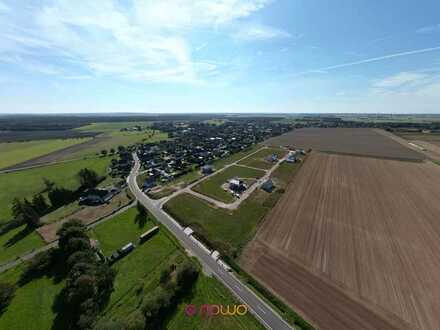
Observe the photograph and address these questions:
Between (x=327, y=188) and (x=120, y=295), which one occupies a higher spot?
(x=327, y=188)

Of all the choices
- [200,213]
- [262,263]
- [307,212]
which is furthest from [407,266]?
[200,213]

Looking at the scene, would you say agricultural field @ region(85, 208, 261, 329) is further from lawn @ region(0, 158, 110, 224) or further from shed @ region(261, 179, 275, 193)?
lawn @ region(0, 158, 110, 224)

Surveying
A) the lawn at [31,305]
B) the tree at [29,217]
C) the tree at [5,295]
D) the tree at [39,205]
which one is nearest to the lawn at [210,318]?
the lawn at [31,305]

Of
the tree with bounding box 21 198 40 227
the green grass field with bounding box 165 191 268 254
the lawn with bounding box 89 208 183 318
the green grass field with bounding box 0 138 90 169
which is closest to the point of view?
the lawn with bounding box 89 208 183 318

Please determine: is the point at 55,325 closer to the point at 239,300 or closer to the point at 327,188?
the point at 239,300

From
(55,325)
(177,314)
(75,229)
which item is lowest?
(55,325)

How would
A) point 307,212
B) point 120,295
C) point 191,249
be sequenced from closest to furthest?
1. point 120,295
2. point 191,249
3. point 307,212

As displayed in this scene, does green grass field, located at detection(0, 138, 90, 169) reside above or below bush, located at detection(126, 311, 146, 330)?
below

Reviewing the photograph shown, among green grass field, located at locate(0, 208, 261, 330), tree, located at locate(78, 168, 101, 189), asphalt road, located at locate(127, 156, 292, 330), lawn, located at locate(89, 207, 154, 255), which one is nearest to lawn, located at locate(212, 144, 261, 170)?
asphalt road, located at locate(127, 156, 292, 330)
